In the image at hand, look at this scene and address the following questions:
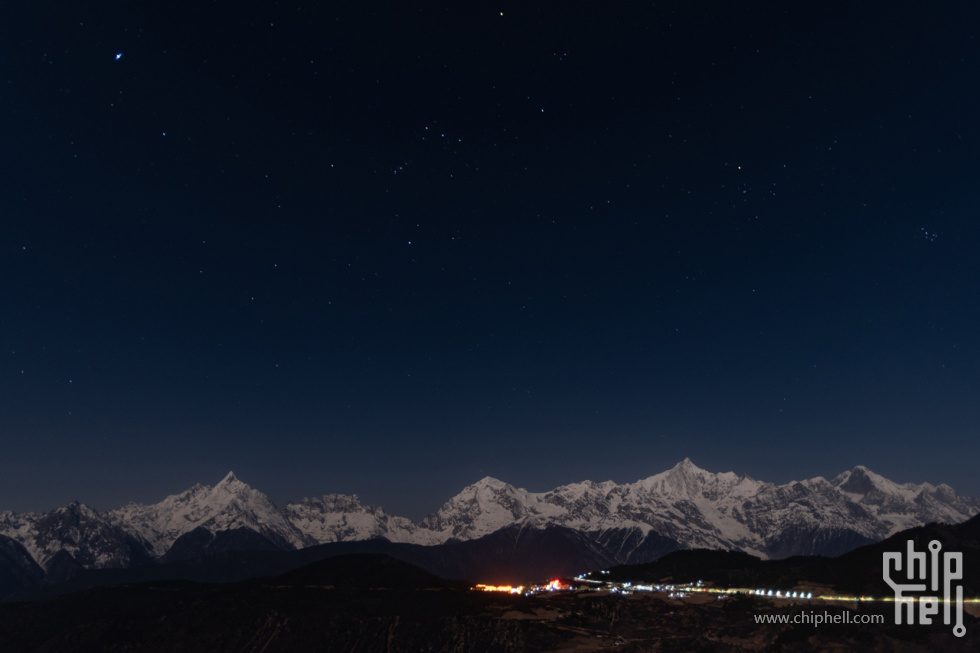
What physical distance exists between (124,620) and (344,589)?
65.0 meters

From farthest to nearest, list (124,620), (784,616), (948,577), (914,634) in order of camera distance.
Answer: (124,620), (948,577), (784,616), (914,634)

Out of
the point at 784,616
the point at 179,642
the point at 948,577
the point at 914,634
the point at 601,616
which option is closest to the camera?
the point at 914,634

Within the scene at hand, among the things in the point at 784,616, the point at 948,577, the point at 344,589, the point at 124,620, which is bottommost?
the point at 124,620

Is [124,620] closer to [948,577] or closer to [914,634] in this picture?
[914,634]

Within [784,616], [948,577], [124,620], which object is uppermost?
[948,577]

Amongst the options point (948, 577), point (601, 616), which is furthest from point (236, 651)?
point (948, 577)

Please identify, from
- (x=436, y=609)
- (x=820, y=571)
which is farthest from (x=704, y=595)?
(x=436, y=609)

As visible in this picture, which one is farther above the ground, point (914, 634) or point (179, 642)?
Answer: point (914, 634)

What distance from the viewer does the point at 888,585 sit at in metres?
150

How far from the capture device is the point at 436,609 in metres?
167

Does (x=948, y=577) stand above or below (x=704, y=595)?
above

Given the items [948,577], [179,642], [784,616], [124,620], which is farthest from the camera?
[124,620]

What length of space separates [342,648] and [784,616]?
337ft

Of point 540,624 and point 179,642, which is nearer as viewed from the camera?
point 540,624
